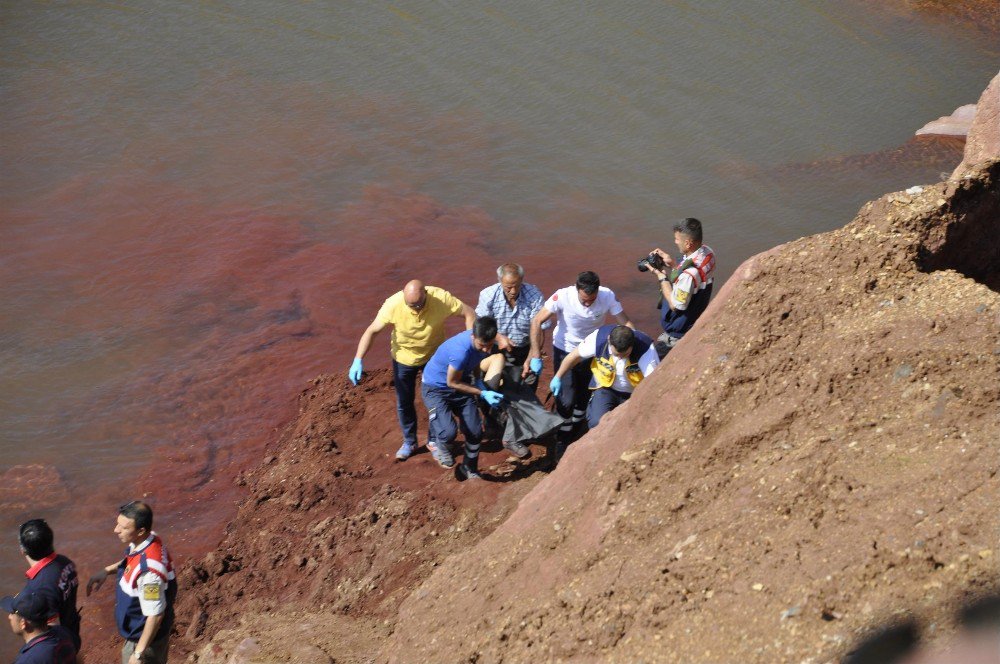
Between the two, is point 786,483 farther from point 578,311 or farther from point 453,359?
point 453,359

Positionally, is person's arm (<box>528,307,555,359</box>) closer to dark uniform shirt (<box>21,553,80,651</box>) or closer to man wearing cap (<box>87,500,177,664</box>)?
man wearing cap (<box>87,500,177,664</box>)

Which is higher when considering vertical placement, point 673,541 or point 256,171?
point 673,541

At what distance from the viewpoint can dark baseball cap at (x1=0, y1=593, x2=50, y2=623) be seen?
5.77 meters

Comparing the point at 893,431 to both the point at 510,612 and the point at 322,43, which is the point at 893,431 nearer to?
the point at 510,612

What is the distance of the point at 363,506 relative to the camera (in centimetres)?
845

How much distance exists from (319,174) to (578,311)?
26.3 feet

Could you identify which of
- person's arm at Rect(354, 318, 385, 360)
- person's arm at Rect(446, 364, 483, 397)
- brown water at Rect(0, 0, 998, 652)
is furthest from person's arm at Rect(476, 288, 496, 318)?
brown water at Rect(0, 0, 998, 652)

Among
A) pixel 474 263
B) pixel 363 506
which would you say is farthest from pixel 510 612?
pixel 474 263

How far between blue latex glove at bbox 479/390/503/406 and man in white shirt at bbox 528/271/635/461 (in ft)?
1.67

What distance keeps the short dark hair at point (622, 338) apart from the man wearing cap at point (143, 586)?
139 inches

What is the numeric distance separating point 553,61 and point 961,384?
13.7m

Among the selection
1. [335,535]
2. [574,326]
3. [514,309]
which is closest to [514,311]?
[514,309]

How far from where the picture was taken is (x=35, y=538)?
19.7ft

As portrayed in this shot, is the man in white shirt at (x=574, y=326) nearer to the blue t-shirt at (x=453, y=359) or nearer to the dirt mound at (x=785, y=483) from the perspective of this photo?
the blue t-shirt at (x=453, y=359)
